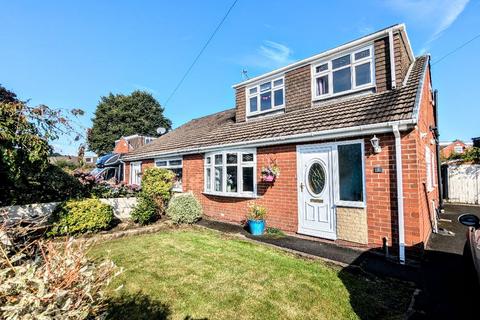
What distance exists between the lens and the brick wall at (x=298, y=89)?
9406 mm

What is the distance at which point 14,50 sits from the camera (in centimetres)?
792

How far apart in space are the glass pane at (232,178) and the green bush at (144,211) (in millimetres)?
3144

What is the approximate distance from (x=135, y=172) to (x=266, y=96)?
11.2 meters

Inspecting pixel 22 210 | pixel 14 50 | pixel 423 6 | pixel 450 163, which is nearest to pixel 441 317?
pixel 423 6

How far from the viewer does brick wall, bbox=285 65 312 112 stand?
9406 mm

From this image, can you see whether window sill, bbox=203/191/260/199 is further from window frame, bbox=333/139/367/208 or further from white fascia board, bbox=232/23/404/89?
white fascia board, bbox=232/23/404/89

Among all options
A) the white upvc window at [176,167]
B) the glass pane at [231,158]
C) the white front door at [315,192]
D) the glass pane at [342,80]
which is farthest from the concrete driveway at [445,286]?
the white upvc window at [176,167]

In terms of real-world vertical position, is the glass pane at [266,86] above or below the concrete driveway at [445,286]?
above

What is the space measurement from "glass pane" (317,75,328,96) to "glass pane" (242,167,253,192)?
→ 3.85 meters

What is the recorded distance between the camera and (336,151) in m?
7.09

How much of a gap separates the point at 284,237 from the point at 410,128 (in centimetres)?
452

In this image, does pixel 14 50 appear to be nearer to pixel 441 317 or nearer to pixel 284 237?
pixel 284 237

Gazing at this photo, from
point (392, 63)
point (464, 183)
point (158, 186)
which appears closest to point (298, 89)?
point (392, 63)

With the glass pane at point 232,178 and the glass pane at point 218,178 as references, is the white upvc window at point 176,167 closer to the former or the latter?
the glass pane at point 218,178
